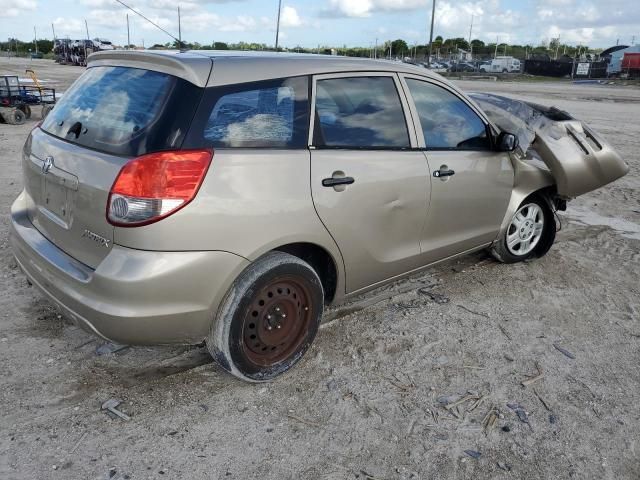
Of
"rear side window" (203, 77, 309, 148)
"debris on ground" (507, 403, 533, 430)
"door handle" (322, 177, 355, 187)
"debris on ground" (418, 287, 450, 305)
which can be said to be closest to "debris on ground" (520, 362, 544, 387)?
"debris on ground" (507, 403, 533, 430)

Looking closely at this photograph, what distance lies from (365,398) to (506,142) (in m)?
2.28

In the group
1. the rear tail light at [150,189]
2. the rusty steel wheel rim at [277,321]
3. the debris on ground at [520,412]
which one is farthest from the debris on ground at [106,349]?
the debris on ground at [520,412]

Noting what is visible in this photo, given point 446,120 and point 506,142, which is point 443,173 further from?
point 506,142

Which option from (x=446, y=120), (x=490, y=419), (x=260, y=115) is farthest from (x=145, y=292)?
(x=446, y=120)

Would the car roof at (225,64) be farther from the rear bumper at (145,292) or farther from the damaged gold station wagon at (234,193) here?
the rear bumper at (145,292)

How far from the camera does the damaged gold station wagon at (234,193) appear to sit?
101 inches

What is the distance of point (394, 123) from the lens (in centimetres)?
354

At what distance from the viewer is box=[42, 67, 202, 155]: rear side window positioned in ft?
8.45

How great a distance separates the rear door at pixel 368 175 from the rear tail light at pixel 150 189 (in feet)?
2.44

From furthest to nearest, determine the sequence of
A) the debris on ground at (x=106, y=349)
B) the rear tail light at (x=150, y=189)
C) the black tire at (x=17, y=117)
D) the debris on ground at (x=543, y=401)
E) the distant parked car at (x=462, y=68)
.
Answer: the distant parked car at (x=462, y=68) → the black tire at (x=17, y=117) → the debris on ground at (x=106, y=349) → the debris on ground at (x=543, y=401) → the rear tail light at (x=150, y=189)

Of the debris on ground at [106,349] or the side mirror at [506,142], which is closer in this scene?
A: the debris on ground at [106,349]

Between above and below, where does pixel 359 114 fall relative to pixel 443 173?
above

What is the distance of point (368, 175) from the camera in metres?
3.27

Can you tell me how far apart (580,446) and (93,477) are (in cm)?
230
